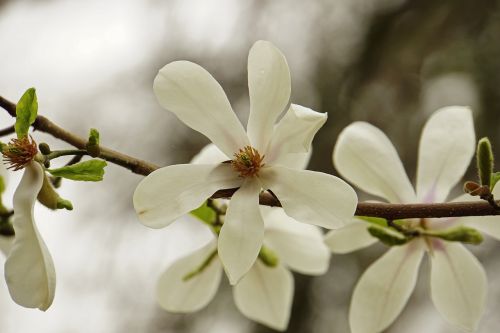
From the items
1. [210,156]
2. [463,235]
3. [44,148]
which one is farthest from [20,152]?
[463,235]

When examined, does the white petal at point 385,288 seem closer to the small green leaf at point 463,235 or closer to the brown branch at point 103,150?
the small green leaf at point 463,235

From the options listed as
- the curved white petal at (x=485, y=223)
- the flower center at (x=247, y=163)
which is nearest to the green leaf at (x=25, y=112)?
the flower center at (x=247, y=163)

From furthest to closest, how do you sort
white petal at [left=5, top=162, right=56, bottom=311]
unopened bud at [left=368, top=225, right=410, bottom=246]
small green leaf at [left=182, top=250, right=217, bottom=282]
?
small green leaf at [left=182, top=250, right=217, bottom=282] → unopened bud at [left=368, top=225, right=410, bottom=246] → white petal at [left=5, top=162, right=56, bottom=311]

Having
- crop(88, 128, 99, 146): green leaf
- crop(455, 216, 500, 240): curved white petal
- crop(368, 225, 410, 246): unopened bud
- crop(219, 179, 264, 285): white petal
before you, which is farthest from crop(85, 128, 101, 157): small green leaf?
crop(455, 216, 500, 240): curved white petal

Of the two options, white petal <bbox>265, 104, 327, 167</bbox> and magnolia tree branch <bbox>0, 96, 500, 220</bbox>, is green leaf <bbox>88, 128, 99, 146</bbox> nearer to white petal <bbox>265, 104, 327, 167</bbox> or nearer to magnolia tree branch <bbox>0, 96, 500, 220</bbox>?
magnolia tree branch <bbox>0, 96, 500, 220</bbox>

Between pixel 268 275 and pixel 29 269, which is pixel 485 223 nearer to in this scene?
pixel 268 275

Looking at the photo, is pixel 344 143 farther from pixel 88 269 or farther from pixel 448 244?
pixel 88 269

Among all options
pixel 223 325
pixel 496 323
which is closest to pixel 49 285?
pixel 223 325
